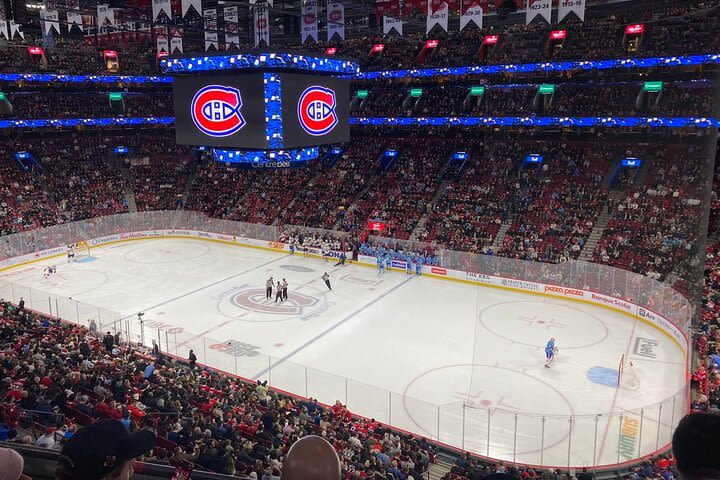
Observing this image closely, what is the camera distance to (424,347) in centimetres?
1978

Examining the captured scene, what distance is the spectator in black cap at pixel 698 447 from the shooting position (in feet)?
7.53

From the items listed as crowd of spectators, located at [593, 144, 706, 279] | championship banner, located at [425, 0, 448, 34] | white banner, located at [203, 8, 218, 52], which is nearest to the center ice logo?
white banner, located at [203, 8, 218, 52]

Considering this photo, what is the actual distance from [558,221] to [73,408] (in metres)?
24.4

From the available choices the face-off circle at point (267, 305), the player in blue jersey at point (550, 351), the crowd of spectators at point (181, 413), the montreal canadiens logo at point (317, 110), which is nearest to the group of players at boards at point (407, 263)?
the face-off circle at point (267, 305)

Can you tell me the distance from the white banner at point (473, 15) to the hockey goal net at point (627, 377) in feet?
42.1

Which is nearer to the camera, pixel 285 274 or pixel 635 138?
pixel 635 138

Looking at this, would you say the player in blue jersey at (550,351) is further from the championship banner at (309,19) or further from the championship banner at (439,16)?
the championship banner at (309,19)

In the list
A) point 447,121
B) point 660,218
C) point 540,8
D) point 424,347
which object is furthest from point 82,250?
point 660,218

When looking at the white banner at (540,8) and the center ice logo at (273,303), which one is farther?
the center ice logo at (273,303)

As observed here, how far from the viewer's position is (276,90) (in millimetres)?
18516

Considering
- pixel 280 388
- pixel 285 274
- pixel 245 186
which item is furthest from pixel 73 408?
pixel 245 186

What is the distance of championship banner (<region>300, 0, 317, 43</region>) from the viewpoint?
25359 mm

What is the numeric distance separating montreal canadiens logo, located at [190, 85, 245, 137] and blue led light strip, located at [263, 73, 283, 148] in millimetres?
924

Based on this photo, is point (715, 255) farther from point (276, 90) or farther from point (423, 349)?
point (276, 90)
